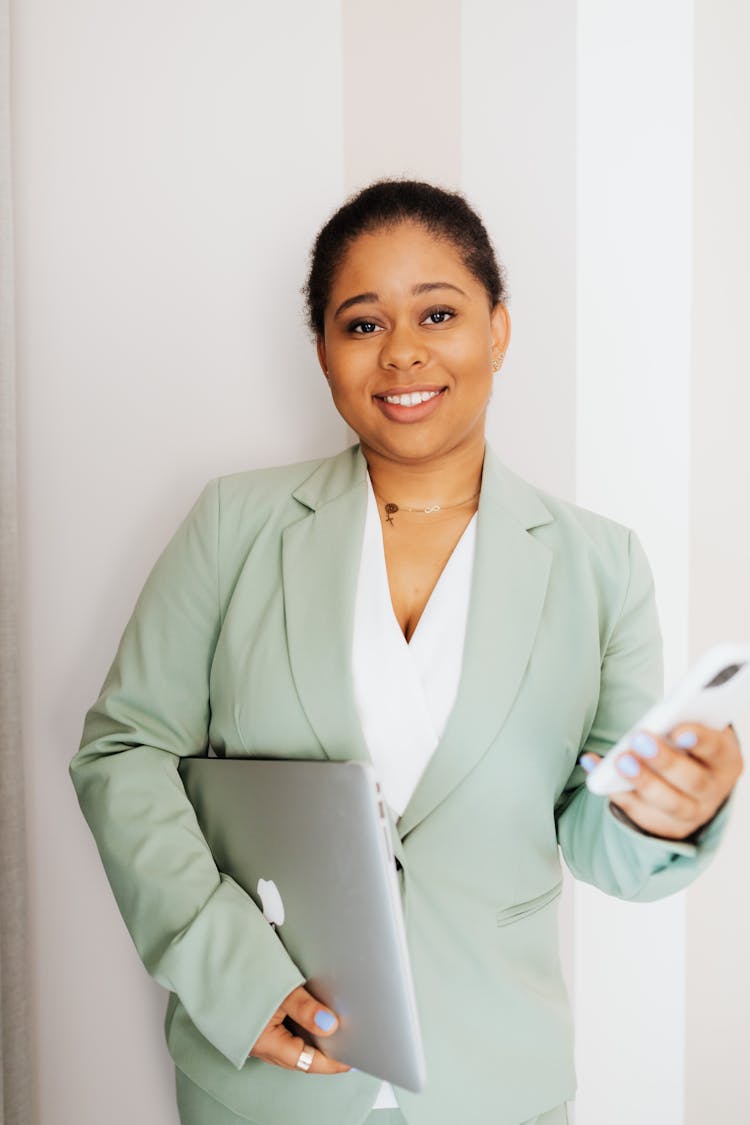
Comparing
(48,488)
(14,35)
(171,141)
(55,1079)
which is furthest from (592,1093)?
(14,35)

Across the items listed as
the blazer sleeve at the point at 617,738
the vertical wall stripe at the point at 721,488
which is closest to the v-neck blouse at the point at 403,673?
the blazer sleeve at the point at 617,738

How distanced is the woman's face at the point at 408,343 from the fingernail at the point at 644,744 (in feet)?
1.83

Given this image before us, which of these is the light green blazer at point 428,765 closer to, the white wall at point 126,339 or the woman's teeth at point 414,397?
the woman's teeth at point 414,397

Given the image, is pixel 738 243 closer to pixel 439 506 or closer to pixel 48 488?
pixel 439 506

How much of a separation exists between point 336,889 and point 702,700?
0.44 meters

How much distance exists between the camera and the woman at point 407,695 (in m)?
1.22

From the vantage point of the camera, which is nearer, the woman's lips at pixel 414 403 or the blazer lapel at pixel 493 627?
the blazer lapel at pixel 493 627

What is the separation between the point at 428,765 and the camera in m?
1.24

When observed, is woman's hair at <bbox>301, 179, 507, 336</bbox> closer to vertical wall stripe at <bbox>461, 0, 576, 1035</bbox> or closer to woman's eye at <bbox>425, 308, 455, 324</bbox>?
woman's eye at <bbox>425, 308, 455, 324</bbox>

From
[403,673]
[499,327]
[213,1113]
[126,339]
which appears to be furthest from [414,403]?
[213,1113]

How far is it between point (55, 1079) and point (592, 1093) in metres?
0.99

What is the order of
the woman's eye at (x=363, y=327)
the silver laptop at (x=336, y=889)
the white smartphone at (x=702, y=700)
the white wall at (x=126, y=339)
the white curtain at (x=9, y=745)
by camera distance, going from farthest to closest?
1. the white wall at (x=126, y=339)
2. the white curtain at (x=9, y=745)
3. the woman's eye at (x=363, y=327)
4. the silver laptop at (x=336, y=889)
5. the white smartphone at (x=702, y=700)

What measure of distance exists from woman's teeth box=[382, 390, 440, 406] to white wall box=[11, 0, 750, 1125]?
0.55 meters

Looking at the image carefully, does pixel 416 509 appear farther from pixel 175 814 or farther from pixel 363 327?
pixel 175 814
